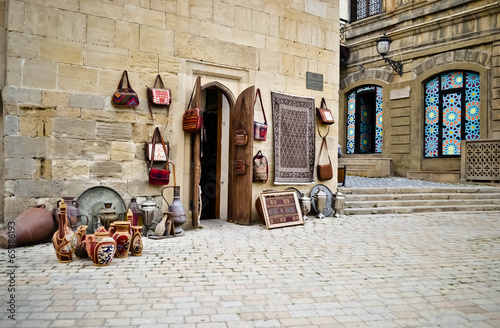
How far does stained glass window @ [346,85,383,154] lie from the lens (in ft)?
49.8

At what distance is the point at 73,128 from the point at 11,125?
74 centimetres

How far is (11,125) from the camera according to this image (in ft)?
16.8

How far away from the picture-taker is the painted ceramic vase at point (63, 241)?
3.99 meters

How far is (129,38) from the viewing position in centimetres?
583

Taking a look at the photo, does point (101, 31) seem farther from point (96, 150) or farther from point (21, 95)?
point (96, 150)

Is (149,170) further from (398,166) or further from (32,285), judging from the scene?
(398,166)

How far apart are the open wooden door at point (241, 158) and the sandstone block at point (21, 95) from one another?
304 centimetres

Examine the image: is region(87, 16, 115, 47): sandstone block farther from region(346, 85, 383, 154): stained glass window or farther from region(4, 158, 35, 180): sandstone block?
region(346, 85, 383, 154): stained glass window

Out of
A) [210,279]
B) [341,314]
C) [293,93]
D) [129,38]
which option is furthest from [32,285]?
[293,93]

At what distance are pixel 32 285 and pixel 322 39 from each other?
6.62 metres

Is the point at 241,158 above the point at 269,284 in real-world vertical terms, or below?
above

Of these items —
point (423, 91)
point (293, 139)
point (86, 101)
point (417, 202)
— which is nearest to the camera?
point (86, 101)

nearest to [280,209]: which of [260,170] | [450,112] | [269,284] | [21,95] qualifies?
[260,170]

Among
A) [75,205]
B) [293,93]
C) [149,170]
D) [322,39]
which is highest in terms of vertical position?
[322,39]
